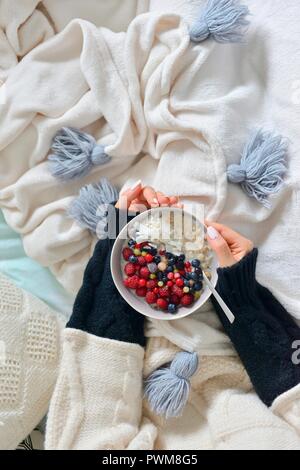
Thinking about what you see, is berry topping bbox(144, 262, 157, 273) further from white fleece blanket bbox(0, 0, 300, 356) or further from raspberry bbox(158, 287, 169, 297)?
white fleece blanket bbox(0, 0, 300, 356)

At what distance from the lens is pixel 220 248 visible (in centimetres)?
84

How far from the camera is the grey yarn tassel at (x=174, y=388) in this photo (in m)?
0.85

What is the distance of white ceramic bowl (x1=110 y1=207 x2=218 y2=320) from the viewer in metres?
0.85

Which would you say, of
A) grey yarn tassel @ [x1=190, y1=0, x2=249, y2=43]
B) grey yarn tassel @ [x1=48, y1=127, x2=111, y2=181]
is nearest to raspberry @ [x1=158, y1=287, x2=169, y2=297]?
grey yarn tassel @ [x1=48, y1=127, x2=111, y2=181]

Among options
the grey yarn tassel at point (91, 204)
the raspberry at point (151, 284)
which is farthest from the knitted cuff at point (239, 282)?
the grey yarn tassel at point (91, 204)

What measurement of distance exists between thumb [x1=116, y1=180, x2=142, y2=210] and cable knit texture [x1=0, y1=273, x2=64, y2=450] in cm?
22

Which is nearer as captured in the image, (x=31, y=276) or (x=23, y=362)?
(x=23, y=362)

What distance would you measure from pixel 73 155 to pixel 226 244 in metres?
0.31

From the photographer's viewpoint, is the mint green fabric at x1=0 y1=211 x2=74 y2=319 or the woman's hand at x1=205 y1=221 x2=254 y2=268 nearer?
the woman's hand at x1=205 y1=221 x2=254 y2=268

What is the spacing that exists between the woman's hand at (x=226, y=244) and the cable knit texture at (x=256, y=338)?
1 centimetres

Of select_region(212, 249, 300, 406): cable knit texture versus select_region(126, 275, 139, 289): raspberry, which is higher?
select_region(126, 275, 139, 289): raspberry

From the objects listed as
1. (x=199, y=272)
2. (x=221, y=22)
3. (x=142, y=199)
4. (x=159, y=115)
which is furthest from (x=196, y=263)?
(x=221, y=22)

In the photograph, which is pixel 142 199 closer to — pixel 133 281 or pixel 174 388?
pixel 133 281
